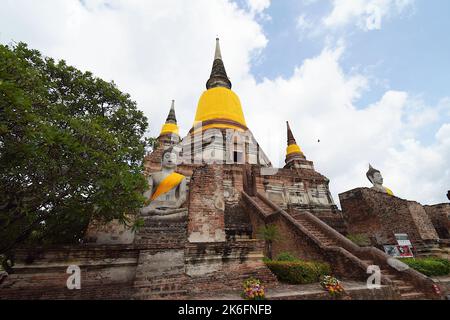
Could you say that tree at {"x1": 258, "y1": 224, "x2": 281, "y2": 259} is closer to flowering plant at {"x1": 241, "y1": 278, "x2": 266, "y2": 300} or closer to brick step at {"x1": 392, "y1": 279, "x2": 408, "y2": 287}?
brick step at {"x1": 392, "y1": 279, "x2": 408, "y2": 287}

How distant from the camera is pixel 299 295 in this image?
492cm

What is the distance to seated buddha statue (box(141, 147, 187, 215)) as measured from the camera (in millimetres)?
7012

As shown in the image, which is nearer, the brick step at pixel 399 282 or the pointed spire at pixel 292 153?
the brick step at pixel 399 282

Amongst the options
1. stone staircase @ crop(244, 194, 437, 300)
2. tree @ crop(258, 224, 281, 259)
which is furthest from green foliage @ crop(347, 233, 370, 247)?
tree @ crop(258, 224, 281, 259)

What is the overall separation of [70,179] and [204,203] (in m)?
3.21

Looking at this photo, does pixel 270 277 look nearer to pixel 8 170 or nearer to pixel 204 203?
pixel 204 203

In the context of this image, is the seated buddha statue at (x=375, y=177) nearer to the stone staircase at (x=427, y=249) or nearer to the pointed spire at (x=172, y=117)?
the stone staircase at (x=427, y=249)

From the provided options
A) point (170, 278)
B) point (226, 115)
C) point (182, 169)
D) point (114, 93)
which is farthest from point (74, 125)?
point (226, 115)

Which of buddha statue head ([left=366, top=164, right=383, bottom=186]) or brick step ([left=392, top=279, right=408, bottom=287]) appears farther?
buddha statue head ([left=366, top=164, right=383, bottom=186])

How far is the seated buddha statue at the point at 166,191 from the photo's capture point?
701cm

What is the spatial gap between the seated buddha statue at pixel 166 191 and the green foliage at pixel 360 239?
923 cm

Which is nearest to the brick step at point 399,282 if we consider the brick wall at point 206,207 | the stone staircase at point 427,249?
the brick wall at point 206,207

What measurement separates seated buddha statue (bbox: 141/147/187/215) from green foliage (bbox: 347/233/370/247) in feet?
30.3

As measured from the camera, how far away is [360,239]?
11.9 m
